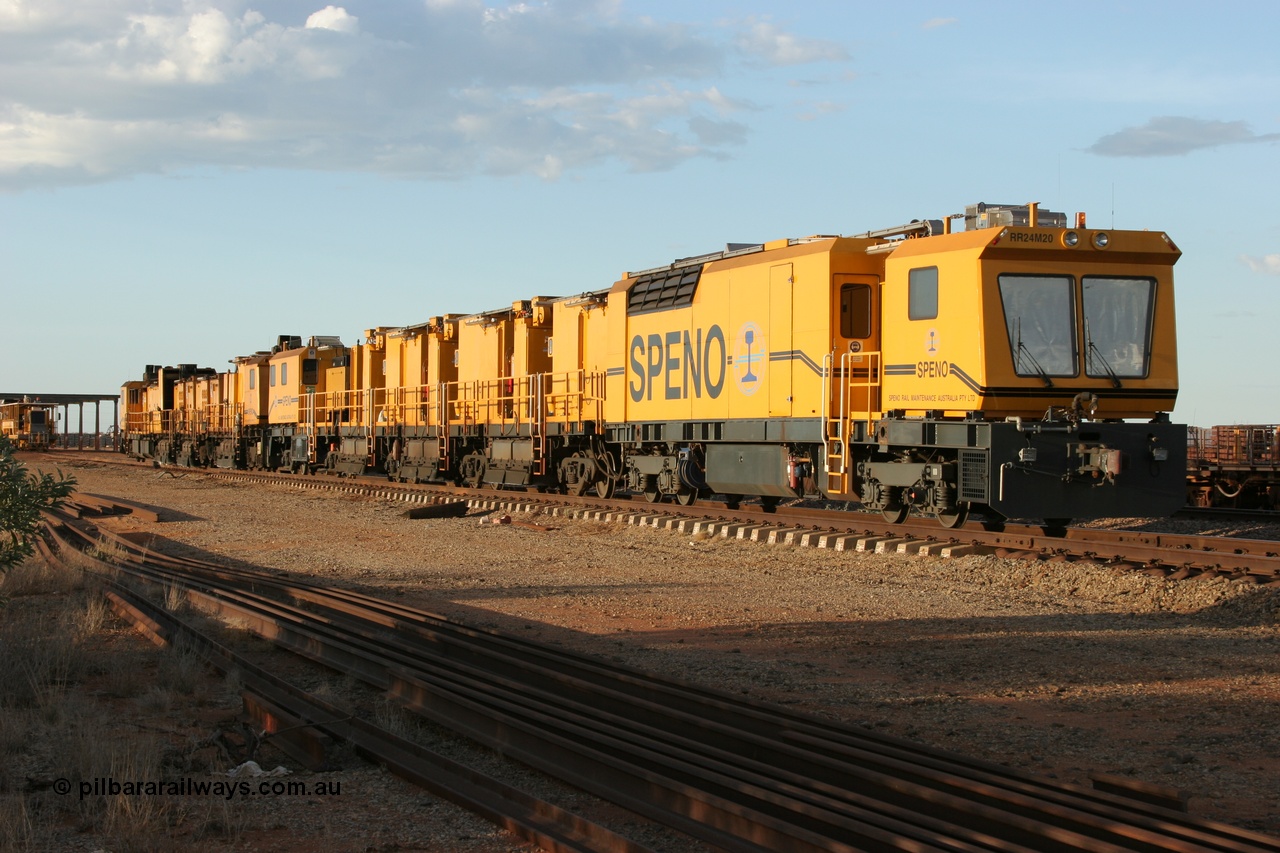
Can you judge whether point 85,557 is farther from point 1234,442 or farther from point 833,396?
point 1234,442

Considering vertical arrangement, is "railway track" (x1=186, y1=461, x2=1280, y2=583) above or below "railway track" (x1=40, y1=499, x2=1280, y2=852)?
above

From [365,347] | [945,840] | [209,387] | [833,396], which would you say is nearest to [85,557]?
[833,396]

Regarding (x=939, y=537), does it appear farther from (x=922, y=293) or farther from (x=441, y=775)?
(x=441, y=775)

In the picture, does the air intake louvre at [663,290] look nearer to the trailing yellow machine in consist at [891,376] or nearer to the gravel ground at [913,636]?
the trailing yellow machine in consist at [891,376]

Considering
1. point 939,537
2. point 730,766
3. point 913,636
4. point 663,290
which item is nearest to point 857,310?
point 939,537

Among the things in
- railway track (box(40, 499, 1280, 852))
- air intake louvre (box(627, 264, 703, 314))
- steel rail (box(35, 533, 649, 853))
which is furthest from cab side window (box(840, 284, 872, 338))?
steel rail (box(35, 533, 649, 853))

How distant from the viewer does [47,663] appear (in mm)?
8383

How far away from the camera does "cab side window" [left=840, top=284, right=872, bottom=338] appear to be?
15.5m

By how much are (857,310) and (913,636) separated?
21.6 feet

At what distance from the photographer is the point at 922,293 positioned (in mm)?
14016

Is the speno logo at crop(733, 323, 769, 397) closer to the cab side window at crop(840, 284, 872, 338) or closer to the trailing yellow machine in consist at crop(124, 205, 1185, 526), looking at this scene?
the trailing yellow machine in consist at crop(124, 205, 1185, 526)

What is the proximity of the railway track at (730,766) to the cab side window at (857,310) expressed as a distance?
314 inches

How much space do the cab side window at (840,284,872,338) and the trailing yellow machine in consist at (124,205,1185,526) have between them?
0.03 m

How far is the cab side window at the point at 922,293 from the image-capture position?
45.4 feet
